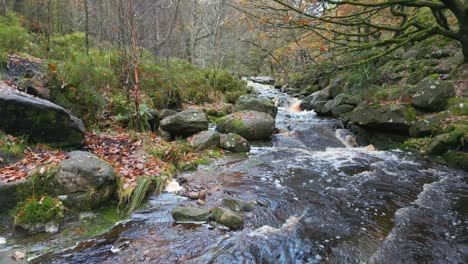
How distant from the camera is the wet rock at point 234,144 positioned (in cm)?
896

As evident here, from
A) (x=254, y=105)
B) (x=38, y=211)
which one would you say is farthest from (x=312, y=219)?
(x=254, y=105)

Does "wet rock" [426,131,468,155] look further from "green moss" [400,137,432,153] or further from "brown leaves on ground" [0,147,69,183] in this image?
"brown leaves on ground" [0,147,69,183]

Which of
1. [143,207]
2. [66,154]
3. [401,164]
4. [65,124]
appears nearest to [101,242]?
[143,207]

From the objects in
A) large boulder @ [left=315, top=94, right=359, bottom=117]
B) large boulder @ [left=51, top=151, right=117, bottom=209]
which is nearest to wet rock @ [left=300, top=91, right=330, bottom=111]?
large boulder @ [left=315, top=94, right=359, bottom=117]

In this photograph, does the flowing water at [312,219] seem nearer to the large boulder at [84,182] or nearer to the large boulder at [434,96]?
the large boulder at [84,182]

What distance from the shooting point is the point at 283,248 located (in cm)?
397

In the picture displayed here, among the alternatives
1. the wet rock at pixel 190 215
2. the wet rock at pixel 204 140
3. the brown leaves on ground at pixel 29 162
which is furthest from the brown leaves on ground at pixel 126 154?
the wet rock at pixel 204 140

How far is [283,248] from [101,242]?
235cm

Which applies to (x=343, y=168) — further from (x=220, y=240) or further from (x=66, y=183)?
(x=66, y=183)

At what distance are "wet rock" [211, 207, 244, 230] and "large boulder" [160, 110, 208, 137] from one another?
16.4 ft

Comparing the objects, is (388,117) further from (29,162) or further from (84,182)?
(29,162)

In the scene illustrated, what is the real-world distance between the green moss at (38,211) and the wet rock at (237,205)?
2.46m

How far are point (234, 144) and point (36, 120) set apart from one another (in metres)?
5.01

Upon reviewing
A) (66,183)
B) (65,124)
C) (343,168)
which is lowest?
(343,168)
